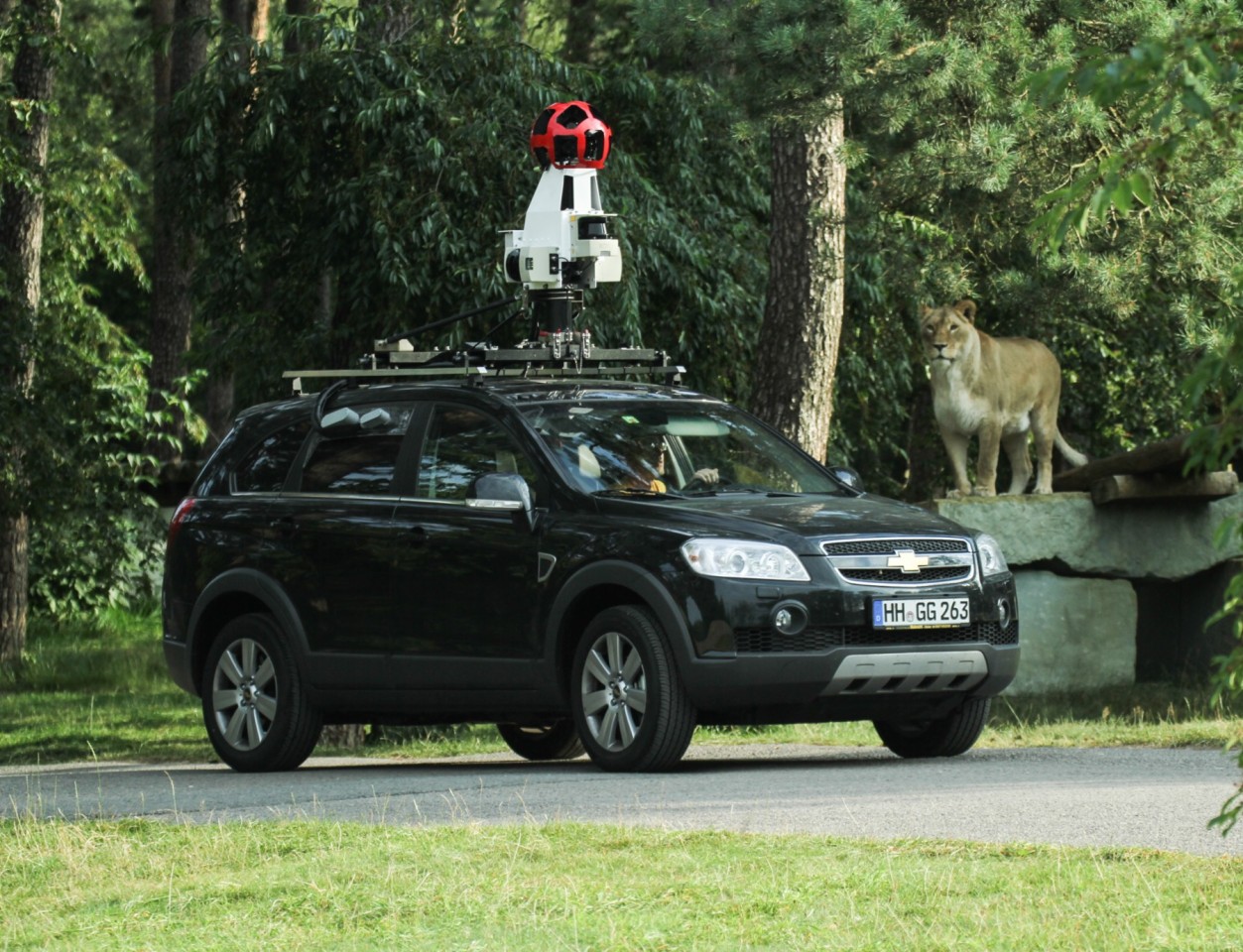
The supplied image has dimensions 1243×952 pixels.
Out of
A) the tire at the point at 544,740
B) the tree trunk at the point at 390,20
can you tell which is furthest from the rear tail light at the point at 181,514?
the tree trunk at the point at 390,20

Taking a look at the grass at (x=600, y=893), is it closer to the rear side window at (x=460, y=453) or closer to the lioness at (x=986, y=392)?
the rear side window at (x=460, y=453)

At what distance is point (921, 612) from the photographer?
1027cm

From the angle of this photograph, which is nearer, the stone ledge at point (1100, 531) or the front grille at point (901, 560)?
the front grille at point (901, 560)

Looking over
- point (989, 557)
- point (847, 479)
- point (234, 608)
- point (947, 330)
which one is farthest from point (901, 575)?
point (947, 330)

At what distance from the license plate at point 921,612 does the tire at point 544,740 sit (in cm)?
291

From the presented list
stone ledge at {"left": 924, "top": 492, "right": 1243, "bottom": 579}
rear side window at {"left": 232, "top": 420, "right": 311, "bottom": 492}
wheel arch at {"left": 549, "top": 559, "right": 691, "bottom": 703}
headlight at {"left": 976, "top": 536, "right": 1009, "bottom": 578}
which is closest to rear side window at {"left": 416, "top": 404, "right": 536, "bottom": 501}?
wheel arch at {"left": 549, "top": 559, "right": 691, "bottom": 703}

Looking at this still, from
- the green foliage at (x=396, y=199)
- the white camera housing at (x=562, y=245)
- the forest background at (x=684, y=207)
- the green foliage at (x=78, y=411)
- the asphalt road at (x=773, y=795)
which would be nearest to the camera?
the asphalt road at (x=773, y=795)

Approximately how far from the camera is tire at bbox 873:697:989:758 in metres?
11.1

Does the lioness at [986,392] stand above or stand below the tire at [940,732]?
above

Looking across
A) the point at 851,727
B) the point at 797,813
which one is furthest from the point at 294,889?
the point at 851,727

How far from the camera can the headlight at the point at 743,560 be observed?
32.7 ft

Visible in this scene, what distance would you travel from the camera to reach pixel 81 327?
1075 inches

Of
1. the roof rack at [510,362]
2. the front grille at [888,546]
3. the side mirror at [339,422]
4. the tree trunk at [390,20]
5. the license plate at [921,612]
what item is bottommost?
the license plate at [921,612]

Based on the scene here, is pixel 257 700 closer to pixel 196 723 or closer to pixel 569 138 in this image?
pixel 569 138
